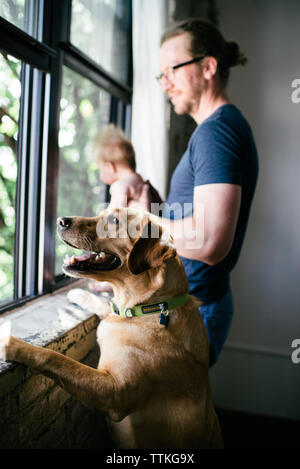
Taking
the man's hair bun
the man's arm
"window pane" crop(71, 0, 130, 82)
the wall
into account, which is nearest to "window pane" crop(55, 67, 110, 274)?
"window pane" crop(71, 0, 130, 82)

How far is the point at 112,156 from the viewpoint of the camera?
Answer: 1.67 m

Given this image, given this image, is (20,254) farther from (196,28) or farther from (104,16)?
(104,16)

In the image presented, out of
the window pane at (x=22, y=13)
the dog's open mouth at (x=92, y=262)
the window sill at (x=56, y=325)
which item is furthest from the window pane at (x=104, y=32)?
the window sill at (x=56, y=325)

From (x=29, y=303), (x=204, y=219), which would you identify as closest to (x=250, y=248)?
(x=204, y=219)

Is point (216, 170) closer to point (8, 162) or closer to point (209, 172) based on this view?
point (209, 172)

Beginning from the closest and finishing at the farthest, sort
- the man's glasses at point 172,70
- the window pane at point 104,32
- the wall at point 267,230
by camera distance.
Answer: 1. the man's glasses at point 172,70
2. the window pane at point 104,32
3. the wall at point 267,230

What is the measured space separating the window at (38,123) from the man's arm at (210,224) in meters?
0.60

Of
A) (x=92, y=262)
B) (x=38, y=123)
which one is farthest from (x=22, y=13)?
(x=92, y=262)

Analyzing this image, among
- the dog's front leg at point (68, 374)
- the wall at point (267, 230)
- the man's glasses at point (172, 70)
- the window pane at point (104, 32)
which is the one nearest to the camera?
the dog's front leg at point (68, 374)

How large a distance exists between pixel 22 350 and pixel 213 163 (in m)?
0.80

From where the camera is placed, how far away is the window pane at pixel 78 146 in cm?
164

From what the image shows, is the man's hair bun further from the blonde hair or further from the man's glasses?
the blonde hair

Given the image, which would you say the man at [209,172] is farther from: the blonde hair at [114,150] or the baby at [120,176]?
the blonde hair at [114,150]

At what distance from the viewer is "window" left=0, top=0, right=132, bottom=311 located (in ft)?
4.16
